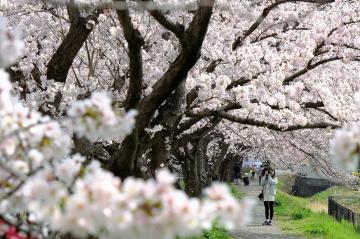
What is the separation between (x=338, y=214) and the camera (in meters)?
17.7

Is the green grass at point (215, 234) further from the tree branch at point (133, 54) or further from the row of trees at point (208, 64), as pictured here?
the tree branch at point (133, 54)

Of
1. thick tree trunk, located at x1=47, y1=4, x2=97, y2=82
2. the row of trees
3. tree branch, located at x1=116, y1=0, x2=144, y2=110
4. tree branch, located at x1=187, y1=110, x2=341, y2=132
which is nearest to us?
tree branch, located at x1=116, y1=0, x2=144, y2=110

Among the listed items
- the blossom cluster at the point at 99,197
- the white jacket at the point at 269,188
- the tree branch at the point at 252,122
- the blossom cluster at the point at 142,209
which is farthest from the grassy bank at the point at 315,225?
the blossom cluster at the point at 142,209

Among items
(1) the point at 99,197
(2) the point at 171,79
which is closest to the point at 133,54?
(2) the point at 171,79

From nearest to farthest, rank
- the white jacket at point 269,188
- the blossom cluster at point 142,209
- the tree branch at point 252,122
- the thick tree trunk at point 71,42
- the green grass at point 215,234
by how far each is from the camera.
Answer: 1. the blossom cluster at point 142,209
2. the thick tree trunk at point 71,42
3. the tree branch at point 252,122
4. the green grass at point 215,234
5. the white jacket at point 269,188

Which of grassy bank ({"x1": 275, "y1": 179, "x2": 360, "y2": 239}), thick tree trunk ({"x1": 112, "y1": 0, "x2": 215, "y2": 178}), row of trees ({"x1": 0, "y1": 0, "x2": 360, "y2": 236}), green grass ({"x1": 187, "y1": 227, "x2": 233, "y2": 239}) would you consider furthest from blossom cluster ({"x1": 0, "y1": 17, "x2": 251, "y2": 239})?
grassy bank ({"x1": 275, "y1": 179, "x2": 360, "y2": 239})

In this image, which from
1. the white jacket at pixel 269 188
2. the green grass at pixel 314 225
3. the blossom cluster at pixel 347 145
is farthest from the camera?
the white jacket at pixel 269 188

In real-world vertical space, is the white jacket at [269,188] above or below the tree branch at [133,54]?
below

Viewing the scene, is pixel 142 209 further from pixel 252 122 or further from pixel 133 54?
pixel 252 122

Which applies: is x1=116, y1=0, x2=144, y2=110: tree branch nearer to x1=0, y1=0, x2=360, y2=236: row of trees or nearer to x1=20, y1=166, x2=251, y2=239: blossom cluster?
x1=0, y1=0, x2=360, y2=236: row of trees

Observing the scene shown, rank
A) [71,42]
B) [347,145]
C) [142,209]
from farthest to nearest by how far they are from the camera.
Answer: [71,42] → [347,145] → [142,209]

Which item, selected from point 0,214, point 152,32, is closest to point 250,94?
point 152,32

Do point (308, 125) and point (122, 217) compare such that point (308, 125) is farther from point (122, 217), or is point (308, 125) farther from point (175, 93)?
point (122, 217)

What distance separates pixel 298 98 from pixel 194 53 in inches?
234
